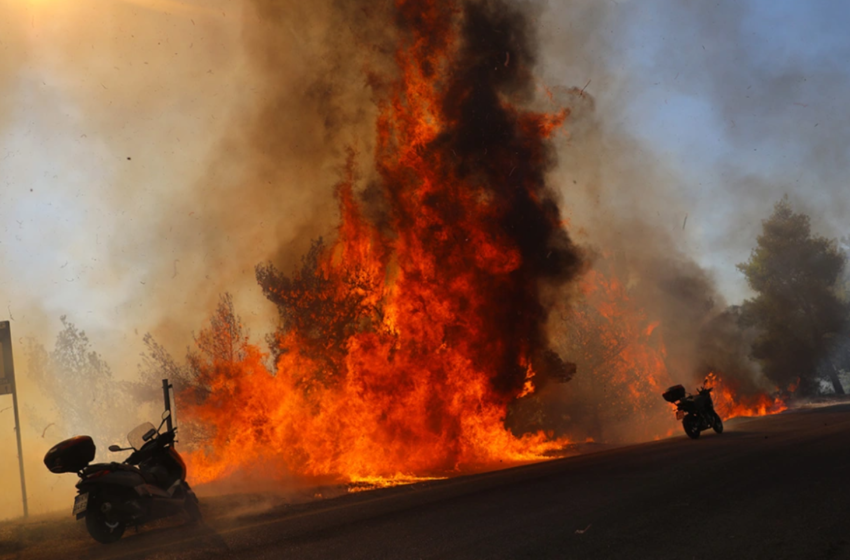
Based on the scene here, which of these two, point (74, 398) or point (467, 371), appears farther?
point (74, 398)

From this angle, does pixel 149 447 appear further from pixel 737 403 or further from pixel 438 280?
pixel 737 403

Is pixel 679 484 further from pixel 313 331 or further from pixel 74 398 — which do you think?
pixel 74 398

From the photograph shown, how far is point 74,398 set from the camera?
35.1 meters

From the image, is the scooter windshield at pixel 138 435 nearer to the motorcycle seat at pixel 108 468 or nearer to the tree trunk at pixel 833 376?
the motorcycle seat at pixel 108 468

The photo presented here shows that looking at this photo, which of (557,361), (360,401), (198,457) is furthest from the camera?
(557,361)

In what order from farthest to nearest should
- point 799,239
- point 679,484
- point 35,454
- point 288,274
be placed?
point 799,239 → point 35,454 → point 288,274 → point 679,484

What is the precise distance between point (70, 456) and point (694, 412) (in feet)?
51.7

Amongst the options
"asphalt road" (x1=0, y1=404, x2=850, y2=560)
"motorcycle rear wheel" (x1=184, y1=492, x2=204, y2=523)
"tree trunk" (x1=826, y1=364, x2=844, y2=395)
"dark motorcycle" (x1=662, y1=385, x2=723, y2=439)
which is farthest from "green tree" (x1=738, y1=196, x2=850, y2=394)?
"motorcycle rear wheel" (x1=184, y1=492, x2=204, y2=523)

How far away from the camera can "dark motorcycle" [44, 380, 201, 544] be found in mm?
8094

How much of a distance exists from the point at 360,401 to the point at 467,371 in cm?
332

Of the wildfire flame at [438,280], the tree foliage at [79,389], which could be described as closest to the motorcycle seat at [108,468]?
the wildfire flame at [438,280]

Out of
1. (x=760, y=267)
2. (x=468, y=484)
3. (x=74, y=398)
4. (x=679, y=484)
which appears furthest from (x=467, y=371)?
(x=760, y=267)

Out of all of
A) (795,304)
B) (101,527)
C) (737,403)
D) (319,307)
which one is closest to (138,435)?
(101,527)

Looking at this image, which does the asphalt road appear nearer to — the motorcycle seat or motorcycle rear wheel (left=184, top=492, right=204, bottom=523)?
motorcycle rear wheel (left=184, top=492, right=204, bottom=523)
